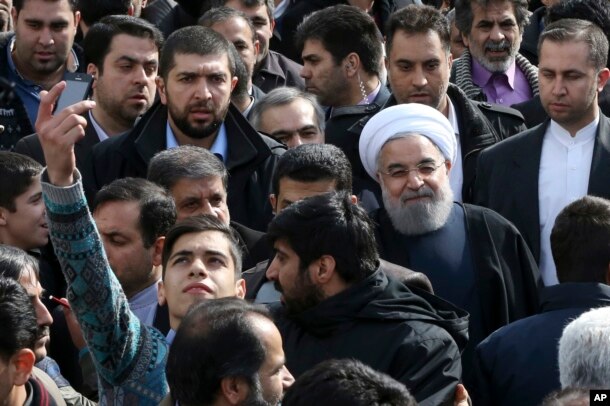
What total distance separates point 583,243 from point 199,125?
2.54 m

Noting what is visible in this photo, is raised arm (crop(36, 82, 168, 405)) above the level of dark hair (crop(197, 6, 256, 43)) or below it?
below

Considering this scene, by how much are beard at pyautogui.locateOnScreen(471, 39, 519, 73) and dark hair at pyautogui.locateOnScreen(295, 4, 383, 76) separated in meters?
0.69

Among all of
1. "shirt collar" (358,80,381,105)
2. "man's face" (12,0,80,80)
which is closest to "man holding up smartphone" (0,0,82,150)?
"man's face" (12,0,80,80)

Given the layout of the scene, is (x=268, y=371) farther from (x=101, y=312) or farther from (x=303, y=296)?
(x=303, y=296)

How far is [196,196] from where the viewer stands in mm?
6805

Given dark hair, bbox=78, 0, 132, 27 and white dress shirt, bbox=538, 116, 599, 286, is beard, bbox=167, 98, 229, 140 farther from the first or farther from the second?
dark hair, bbox=78, 0, 132, 27

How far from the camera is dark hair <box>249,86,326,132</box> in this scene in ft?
27.1

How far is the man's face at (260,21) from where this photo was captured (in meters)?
9.82

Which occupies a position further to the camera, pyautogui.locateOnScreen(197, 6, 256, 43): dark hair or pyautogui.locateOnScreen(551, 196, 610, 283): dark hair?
pyautogui.locateOnScreen(197, 6, 256, 43): dark hair

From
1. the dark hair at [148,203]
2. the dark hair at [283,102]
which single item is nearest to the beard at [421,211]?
the dark hair at [148,203]

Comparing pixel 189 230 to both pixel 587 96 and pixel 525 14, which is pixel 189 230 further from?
pixel 525 14

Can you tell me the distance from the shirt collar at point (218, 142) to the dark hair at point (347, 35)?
1.57 metres

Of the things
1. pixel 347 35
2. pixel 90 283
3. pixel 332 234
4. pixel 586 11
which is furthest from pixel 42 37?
pixel 90 283

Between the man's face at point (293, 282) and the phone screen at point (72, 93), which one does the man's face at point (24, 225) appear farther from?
the man's face at point (293, 282)
